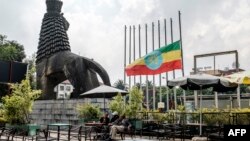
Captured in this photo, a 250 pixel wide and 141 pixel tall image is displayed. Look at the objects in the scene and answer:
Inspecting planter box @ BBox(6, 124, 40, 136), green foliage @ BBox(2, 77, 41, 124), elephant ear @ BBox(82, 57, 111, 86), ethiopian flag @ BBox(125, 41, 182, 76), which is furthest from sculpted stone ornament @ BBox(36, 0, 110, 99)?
planter box @ BBox(6, 124, 40, 136)

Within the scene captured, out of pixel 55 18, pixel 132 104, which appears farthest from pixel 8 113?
pixel 55 18

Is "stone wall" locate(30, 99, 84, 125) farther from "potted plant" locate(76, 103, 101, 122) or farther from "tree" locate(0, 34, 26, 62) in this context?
"tree" locate(0, 34, 26, 62)

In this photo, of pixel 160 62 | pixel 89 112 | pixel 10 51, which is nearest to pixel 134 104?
pixel 89 112

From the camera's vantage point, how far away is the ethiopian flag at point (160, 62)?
17.5 metres

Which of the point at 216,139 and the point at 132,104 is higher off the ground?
the point at 132,104

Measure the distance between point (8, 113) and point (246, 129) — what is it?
9294 millimetres

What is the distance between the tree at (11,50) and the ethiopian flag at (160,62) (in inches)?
1170


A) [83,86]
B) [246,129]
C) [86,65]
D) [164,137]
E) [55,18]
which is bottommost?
[164,137]

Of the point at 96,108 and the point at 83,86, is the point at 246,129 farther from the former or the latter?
the point at 83,86

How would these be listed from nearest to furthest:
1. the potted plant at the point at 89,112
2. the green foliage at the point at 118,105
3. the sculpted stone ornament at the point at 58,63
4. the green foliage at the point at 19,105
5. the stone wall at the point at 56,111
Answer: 1. the green foliage at the point at 19,105
2. the green foliage at the point at 118,105
3. the potted plant at the point at 89,112
4. the stone wall at the point at 56,111
5. the sculpted stone ornament at the point at 58,63

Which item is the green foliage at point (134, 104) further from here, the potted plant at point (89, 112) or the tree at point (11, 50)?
the tree at point (11, 50)

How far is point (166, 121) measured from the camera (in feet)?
46.8

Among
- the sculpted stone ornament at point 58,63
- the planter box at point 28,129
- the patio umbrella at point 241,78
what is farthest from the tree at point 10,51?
the patio umbrella at point 241,78

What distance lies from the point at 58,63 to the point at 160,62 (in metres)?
7.67
